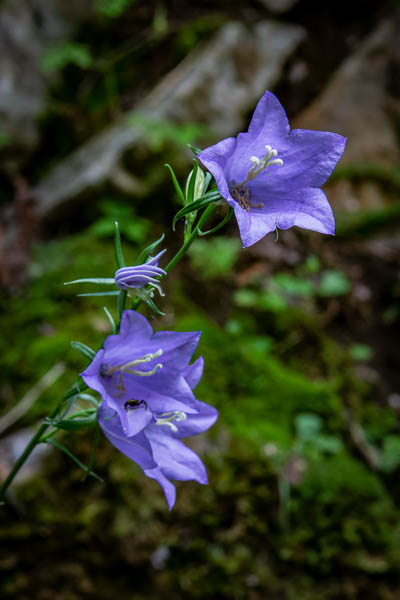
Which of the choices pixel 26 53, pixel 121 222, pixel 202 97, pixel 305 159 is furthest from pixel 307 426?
pixel 26 53

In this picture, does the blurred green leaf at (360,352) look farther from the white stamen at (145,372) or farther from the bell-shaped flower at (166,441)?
the white stamen at (145,372)

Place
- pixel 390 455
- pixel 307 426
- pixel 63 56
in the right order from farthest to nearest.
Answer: pixel 63 56, pixel 390 455, pixel 307 426

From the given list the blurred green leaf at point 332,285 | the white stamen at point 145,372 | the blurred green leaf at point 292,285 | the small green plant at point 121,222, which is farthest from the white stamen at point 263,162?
the blurred green leaf at point 332,285

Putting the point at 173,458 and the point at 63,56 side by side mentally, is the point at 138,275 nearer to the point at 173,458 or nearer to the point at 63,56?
the point at 173,458

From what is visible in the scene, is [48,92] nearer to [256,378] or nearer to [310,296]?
[310,296]

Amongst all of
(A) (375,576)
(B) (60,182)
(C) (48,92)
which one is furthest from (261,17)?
(A) (375,576)

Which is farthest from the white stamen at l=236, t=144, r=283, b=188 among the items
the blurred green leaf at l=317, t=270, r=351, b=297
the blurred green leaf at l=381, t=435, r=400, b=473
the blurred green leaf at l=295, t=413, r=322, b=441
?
the blurred green leaf at l=317, t=270, r=351, b=297
